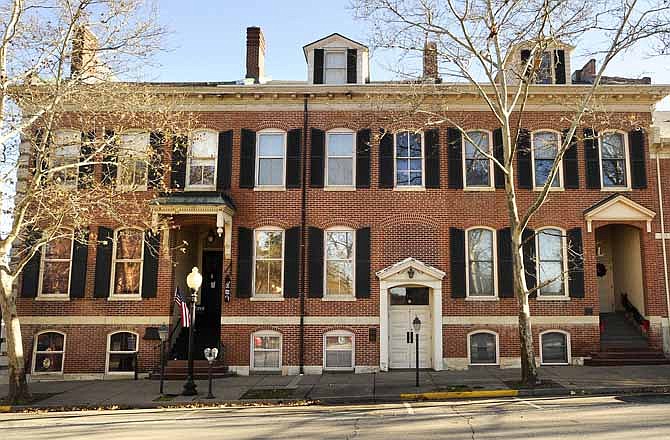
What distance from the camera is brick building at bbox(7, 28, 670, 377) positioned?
18062mm

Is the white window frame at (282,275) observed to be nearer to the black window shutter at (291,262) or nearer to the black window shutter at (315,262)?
the black window shutter at (291,262)

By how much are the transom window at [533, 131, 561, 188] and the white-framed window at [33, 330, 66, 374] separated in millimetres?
16686

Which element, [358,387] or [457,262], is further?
[457,262]

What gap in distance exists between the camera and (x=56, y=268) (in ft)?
61.4

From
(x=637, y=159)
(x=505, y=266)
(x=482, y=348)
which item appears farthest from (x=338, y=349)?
(x=637, y=159)

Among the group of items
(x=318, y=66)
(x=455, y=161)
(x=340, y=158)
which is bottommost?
(x=455, y=161)

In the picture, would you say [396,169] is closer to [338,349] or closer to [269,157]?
[269,157]

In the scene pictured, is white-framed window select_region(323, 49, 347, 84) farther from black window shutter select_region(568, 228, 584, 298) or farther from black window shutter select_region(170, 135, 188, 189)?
black window shutter select_region(568, 228, 584, 298)

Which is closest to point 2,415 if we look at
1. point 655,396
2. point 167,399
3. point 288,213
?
point 167,399

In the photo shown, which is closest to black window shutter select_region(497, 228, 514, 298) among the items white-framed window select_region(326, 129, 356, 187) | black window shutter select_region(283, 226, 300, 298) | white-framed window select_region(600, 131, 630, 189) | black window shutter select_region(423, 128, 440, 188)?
black window shutter select_region(423, 128, 440, 188)

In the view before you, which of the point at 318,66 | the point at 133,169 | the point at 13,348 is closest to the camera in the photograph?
the point at 13,348

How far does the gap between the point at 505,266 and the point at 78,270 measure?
14.2 m

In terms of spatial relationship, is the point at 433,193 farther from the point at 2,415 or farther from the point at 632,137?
the point at 2,415

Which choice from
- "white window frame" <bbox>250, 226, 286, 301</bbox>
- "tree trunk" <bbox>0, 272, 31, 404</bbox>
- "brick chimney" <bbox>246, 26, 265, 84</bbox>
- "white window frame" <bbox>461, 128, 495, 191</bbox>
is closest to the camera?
"tree trunk" <bbox>0, 272, 31, 404</bbox>
